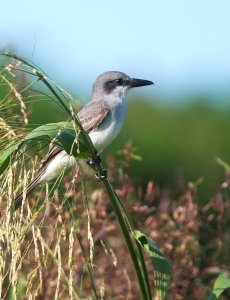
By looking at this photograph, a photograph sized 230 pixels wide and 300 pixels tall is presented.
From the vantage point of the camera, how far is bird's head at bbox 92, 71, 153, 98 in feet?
16.5

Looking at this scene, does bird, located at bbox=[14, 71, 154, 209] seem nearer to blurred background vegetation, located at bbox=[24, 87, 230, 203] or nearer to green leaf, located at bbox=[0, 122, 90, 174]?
Answer: green leaf, located at bbox=[0, 122, 90, 174]

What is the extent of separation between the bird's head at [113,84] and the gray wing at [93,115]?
0.26 metres

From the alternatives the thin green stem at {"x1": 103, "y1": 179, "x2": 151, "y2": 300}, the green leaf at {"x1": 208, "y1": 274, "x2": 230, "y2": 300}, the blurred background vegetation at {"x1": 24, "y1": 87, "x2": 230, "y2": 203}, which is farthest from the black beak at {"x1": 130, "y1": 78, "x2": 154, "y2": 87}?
the blurred background vegetation at {"x1": 24, "y1": 87, "x2": 230, "y2": 203}

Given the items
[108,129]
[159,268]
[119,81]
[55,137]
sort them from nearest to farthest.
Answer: [55,137]
[159,268]
[108,129]
[119,81]

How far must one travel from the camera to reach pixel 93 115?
461 cm

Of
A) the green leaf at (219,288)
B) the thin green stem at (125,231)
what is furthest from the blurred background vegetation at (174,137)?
the thin green stem at (125,231)

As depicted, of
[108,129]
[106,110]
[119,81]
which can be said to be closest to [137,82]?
[119,81]

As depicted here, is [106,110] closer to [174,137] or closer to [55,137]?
[55,137]

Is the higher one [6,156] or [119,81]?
[6,156]

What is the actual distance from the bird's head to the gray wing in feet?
0.85

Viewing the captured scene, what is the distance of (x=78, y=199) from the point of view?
4023mm

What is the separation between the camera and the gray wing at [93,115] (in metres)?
4.54

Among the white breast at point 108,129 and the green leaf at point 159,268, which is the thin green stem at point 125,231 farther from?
the white breast at point 108,129

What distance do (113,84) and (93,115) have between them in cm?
55
